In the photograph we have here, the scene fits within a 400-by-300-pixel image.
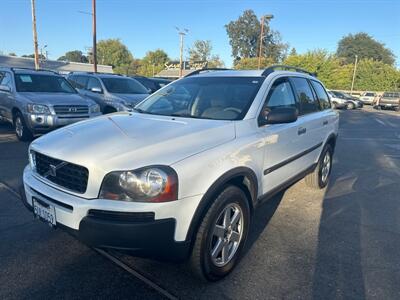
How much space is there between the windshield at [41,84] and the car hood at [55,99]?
438 mm

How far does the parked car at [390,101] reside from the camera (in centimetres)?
3069

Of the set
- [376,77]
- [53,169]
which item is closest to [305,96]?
[53,169]

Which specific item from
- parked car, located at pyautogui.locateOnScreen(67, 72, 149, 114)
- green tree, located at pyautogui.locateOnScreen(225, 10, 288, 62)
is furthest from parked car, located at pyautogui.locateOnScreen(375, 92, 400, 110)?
green tree, located at pyautogui.locateOnScreen(225, 10, 288, 62)

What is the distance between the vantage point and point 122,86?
10.7 metres

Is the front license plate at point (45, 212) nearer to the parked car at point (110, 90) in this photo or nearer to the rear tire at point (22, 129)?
the rear tire at point (22, 129)

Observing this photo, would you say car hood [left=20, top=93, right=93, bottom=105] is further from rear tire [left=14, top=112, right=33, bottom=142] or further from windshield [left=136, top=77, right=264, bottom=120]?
windshield [left=136, top=77, right=264, bottom=120]

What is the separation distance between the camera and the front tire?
260cm

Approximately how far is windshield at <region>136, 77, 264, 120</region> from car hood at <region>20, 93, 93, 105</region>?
4.36 metres

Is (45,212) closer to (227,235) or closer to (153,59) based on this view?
(227,235)

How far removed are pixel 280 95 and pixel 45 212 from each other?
2.74 metres

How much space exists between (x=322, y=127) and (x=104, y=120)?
10.5 feet

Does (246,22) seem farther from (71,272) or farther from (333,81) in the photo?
(71,272)

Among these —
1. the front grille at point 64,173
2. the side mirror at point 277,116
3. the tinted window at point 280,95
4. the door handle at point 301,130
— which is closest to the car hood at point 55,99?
the front grille at point 64,173

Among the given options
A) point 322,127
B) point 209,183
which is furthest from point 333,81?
point 209,183
